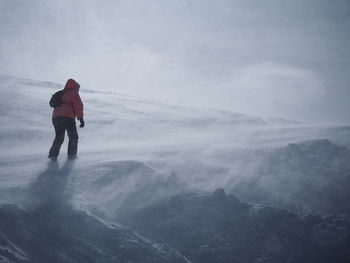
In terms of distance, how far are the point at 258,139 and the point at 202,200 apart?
6508 millimetres

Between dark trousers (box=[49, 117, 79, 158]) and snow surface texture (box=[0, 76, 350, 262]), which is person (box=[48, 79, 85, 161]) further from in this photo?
snow surface texture (box=[0, 76, 350, 262])

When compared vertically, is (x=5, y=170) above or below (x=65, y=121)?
below

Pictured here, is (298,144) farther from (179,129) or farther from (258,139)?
(179,129)

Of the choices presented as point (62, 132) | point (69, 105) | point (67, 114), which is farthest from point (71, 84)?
point (62, 132)

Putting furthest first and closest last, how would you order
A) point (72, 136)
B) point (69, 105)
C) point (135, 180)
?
point (72, 136) < point (69, 105) < point (135, 180)

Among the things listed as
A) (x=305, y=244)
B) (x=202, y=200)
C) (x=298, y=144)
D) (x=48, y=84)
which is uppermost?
(x=48, y=84)

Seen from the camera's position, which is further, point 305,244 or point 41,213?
point 305,244

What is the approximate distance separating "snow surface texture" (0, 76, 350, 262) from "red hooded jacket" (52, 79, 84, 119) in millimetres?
1074

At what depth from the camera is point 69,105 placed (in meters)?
7.18

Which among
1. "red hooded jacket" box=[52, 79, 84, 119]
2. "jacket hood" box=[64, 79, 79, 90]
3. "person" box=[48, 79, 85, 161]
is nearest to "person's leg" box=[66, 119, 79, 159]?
"person" box=[48, 79, 85, 161]

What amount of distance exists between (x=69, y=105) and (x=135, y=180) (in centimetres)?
216

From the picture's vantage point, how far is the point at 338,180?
8719 mm

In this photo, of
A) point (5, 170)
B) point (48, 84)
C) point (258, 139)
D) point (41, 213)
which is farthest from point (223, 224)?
point (48, 84)

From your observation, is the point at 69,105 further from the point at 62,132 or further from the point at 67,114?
the point at 62,132
